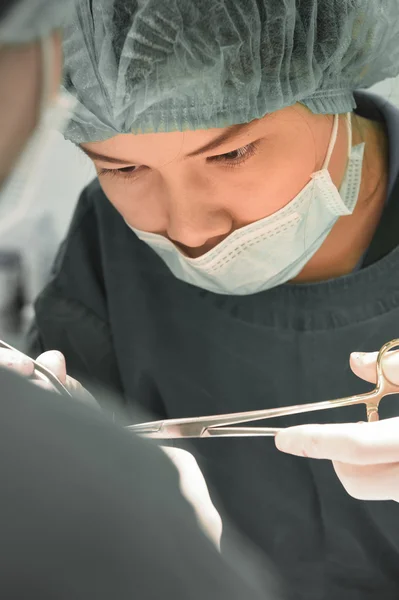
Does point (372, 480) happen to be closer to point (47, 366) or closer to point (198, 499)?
point (198, 499)

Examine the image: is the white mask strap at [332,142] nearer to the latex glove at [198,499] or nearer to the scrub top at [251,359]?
the scrub top at [251,359]

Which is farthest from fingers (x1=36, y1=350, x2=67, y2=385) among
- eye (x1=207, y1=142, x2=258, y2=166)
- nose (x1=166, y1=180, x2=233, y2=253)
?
eye (x1=207, y1=142, x2=258, y2=166)

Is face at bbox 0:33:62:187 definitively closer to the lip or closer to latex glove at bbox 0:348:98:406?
latex glove at bbox 0:348:98:406

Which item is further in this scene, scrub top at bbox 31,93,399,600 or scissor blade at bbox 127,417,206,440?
scrub top at bbox 31,93,399,600

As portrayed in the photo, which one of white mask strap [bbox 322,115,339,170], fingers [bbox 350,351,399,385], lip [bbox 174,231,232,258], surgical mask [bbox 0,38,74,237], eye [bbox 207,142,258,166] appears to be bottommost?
fingers [bbox 350,351,399,385]

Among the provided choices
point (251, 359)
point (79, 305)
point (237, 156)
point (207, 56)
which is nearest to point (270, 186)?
point (237, 156)

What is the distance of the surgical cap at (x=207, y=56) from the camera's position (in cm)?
62

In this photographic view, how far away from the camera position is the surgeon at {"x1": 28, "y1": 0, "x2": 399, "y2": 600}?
66 cm

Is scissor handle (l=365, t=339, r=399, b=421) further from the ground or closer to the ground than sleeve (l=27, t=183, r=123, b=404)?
closer to the ground

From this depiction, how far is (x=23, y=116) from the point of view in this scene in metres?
0.37

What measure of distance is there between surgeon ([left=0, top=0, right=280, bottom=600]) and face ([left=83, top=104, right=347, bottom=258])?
0.46 m

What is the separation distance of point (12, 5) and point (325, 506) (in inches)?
33.7

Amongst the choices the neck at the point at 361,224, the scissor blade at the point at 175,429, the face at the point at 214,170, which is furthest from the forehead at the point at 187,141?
the scissor blade at the point at 175,429

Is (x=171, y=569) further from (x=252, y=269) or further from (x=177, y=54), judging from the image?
(x=252, y=269)
